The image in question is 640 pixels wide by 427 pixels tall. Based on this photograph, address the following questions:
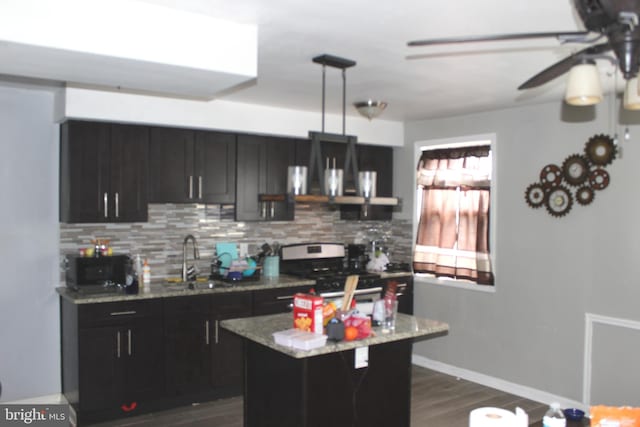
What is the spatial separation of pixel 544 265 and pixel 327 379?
8.17 ft

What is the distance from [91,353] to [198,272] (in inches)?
51.8

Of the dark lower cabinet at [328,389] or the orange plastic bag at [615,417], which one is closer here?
the orange plastic bag at [615,417]

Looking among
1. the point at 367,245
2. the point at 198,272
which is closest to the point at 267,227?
the point at 198,272

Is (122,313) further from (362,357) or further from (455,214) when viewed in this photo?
(455,214)

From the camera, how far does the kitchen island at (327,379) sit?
3148 millimetres

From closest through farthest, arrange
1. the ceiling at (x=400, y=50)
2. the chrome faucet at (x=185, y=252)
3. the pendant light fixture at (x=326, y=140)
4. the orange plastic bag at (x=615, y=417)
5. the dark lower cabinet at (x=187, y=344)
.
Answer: the orange plastic bag at (x=615, y=417)
the ceiling at (x=400, y=50)
the pendant light fixture at (x=326, y=140)
the dark lower cabinet at (x=187, y=344)
the chrome faucet at (x=185, y=252)

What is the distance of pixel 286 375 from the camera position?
3236mm

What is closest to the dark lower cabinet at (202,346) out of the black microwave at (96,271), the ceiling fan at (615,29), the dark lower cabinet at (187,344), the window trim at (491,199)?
the dark lower cabinet at (187,344)

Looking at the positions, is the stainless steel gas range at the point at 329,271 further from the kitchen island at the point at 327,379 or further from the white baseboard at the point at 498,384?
the kitchen island at the point at 327,379

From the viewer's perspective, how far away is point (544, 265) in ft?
15.8

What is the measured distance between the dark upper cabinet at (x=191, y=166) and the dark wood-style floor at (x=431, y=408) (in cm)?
172

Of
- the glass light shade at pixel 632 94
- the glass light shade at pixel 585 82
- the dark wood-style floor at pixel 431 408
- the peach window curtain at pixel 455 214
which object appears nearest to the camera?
the glass light shade at pixel 585 82

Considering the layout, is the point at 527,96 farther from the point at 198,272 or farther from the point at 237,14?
the point at 198,272

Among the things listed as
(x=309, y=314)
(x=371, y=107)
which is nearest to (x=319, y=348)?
(x=309, y=314)
